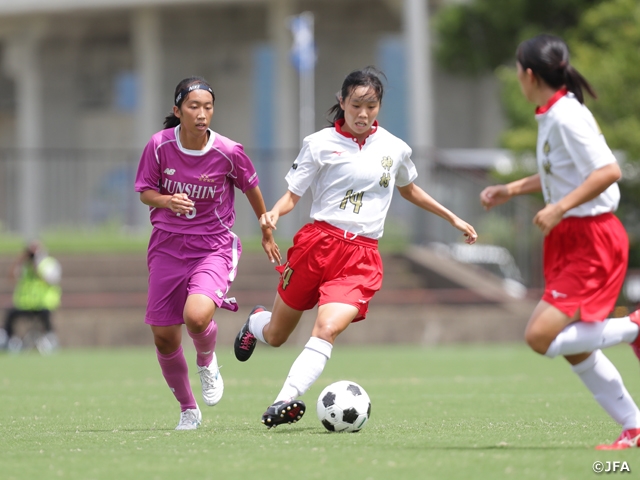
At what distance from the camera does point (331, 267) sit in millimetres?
6910

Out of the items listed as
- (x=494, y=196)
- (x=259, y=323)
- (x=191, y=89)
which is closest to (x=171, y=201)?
(x=191, y=89)

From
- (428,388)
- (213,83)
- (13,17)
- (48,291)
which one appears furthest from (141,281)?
(428,388)

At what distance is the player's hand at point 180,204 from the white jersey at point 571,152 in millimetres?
2325

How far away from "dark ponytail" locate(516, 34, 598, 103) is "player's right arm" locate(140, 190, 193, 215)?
2.36 metres

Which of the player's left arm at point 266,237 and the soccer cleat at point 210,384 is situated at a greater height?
the player's left arm at point 266,237

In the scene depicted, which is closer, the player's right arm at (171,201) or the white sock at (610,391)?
the white sock at (610,391)

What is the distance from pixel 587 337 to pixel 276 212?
2152 millimetres

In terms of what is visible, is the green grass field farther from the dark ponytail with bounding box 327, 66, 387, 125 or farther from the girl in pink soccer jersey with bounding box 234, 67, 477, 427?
the dark ponytail with bounding box 327, 66, 387, 125

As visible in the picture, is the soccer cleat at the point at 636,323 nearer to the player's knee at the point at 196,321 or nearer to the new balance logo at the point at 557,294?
the new balance logo at the point at 557,294

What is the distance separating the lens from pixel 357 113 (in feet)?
22.6

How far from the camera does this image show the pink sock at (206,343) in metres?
7.28

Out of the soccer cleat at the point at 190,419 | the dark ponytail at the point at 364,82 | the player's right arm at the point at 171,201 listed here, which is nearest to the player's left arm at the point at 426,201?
the dark ponytail at the point at 364,82

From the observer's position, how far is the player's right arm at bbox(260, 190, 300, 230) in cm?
665

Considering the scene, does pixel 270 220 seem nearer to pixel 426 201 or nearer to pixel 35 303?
pixel 426 201
